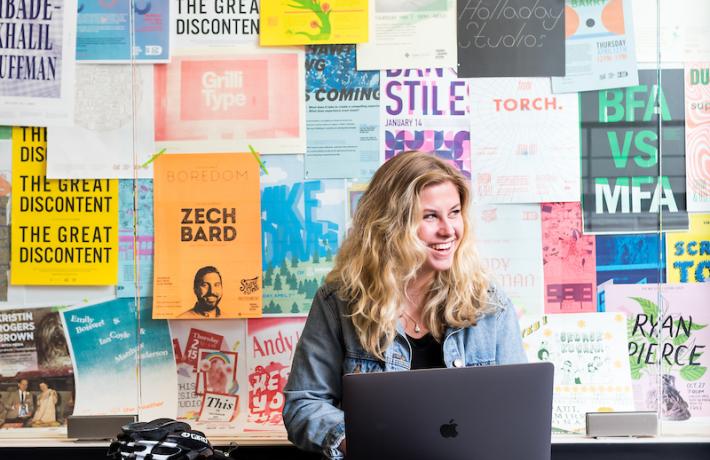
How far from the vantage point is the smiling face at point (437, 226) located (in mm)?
Result: 1812

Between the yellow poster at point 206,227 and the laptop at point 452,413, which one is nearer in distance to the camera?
the laptop at point 452,413

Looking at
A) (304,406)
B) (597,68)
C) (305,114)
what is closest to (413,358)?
(304,406)

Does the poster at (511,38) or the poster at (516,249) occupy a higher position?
the poster at (511,38)

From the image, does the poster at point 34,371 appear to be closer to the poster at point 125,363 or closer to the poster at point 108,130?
the poster at point 125,363

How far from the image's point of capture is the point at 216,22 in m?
2.15

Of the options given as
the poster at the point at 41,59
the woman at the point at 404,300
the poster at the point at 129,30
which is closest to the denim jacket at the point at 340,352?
the woman at the point at 404,300

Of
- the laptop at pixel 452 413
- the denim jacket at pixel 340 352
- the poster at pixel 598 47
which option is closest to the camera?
the laptop at pixel 452 413

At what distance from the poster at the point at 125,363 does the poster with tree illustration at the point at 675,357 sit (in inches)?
55.7

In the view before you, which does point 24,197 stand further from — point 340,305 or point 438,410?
point 438,410

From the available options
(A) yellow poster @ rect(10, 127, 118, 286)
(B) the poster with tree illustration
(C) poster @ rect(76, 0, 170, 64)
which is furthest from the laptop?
(C) poster @ rect(76, 0, 170, 64)

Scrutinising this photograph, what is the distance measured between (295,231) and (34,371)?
920 mm

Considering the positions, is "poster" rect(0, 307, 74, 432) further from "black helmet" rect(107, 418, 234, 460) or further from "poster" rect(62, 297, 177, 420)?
"black helmet" rect(107, 418, 234, 460)

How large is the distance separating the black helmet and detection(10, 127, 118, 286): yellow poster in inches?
21.0

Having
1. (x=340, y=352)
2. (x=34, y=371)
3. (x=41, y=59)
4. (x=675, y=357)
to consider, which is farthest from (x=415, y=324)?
(x=41, y=59)
